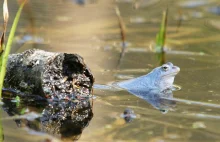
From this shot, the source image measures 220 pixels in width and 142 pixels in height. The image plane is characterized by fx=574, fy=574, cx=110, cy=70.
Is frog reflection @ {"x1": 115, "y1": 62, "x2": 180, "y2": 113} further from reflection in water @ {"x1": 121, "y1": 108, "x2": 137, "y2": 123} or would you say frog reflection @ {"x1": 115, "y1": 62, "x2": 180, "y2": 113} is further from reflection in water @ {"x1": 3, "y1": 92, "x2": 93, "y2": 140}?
reflection in water @ {"x1": 121, "y1": 108, "x2": 137, "y2": 123}

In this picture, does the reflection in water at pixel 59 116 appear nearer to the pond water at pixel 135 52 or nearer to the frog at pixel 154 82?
the pond water at pixel 135 52

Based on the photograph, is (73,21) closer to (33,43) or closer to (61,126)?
(33,43)

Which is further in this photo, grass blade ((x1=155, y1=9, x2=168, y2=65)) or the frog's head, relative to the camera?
grass blade ((x1=155, y1=9, x2=168, y2=65))

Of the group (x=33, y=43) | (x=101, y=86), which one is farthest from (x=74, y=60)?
(x=33, y=43)

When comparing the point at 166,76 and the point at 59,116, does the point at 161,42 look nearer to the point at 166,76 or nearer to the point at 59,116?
the point at 166,76

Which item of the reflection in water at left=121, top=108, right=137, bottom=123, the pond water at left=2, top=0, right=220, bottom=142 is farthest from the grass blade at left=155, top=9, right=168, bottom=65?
the reflection in water at left=121, top=108, right=137, bottom=123
